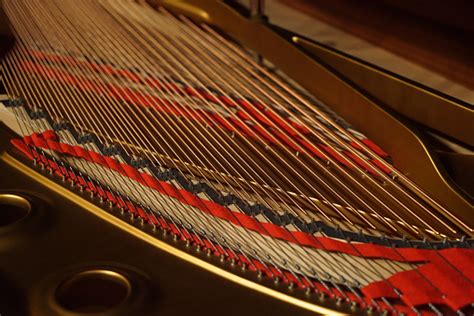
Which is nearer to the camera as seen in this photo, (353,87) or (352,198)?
(352,198)

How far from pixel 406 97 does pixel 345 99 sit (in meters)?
0.17

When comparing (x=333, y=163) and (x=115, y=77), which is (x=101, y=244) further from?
(x=115, y=77)

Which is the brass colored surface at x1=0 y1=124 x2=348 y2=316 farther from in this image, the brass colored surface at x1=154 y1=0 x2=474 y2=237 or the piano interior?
the brass colored surface at x1=154 y1=0 x2=474 y2=237

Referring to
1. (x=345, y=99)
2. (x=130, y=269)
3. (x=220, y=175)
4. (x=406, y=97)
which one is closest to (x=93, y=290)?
(x=130, y=269)

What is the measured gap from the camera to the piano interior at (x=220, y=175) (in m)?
1.29

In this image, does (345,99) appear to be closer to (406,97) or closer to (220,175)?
(406,97)

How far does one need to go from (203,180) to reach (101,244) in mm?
336

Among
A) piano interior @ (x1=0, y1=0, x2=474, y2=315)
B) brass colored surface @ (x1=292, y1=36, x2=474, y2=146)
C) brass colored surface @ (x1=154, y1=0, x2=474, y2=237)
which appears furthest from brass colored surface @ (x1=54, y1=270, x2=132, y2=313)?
brass colored surface @ (x1=292, y1=36, x2=474, y2=146)

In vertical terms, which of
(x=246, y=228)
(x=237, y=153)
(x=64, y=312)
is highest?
(x=237, y=153)

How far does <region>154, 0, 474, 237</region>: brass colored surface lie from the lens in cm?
150

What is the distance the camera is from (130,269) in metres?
1.32

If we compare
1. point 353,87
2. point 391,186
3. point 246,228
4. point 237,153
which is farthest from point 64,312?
point 353,87

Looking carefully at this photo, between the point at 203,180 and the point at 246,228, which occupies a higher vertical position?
the point at 203,180

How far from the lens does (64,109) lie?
1.98 m
